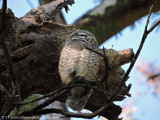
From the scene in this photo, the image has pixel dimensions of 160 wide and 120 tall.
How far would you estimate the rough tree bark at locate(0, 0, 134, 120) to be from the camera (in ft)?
7.95

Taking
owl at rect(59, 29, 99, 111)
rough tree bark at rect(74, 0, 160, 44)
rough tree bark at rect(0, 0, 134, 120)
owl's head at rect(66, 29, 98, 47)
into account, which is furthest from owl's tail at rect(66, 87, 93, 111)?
rough tree bark at rect(74, 0, 160, 44)

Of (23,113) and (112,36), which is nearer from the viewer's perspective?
(23,113)

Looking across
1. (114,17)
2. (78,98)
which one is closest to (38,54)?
(78,98)

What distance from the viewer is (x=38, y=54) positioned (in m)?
2.61

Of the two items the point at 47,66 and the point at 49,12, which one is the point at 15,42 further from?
the point at 49,12

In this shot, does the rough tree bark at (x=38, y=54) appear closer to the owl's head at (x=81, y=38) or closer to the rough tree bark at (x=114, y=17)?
the owl's head at (x=81, y=38)

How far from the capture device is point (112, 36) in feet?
18.1

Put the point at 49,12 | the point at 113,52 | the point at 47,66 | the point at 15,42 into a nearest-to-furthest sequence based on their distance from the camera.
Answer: the point at 15,42 < the point at 47,66 < the point at 113,52 < the point at 49,12

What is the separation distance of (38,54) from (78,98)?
586 millimetres

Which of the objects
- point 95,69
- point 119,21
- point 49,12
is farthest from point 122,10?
point 95,69

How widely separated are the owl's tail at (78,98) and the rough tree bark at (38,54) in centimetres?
25

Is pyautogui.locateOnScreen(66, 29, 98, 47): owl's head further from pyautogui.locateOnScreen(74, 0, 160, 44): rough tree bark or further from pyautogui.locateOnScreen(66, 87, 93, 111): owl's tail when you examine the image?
pyautogui.locateOnScreen(74, 0, 160, 44): rough tree bark

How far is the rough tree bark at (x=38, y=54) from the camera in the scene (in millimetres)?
2422

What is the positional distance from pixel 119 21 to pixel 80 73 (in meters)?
3.25
